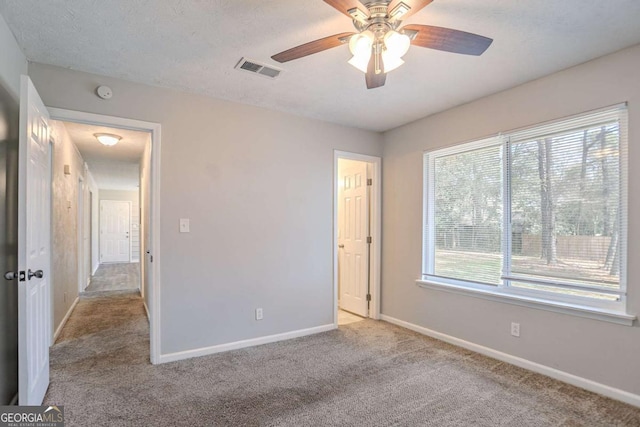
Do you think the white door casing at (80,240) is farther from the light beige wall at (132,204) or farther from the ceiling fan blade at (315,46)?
the ceiling fan blade at (315,46)

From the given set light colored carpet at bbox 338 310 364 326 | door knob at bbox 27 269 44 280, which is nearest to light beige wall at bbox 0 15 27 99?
door knob at bbox 27 269 44 280

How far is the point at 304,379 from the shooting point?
8.54 feet

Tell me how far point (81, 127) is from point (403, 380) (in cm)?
437

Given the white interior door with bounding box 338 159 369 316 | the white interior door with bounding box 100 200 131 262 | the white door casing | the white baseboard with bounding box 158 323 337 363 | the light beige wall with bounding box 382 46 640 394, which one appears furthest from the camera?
the white interior door with bounding box 100 200 131 262

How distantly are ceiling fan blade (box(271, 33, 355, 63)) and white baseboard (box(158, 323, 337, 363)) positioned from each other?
2565mm

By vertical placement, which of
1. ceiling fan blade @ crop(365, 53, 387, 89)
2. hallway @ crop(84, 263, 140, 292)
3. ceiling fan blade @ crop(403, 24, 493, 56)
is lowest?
hallway @ crop(84, 263, 140, 292)

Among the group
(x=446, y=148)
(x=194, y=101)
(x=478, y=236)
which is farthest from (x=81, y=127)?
(x=478, y=236)

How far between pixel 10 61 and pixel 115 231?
9270mm

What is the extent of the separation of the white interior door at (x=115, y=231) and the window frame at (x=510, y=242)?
9.64 m

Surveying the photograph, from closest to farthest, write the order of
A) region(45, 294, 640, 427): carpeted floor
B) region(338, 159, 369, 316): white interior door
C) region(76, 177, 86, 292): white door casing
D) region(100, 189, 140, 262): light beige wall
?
region(45, 294, 640, 427): carpeted floor < region(338, 159, 369, 316): white interior door < region(76, 177, 86, 292): white door casing < region(100, 189, 140, 262): light beige wall

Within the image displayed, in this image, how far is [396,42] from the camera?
1.70m

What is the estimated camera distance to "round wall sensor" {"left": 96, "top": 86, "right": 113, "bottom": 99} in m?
2.66
